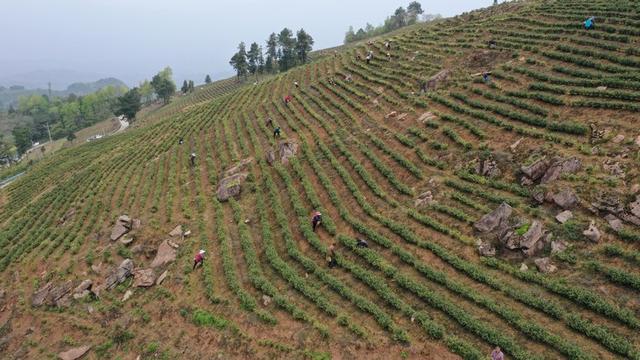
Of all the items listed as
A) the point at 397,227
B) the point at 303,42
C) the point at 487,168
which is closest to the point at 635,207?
the point at 487,168

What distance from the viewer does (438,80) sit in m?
39.1

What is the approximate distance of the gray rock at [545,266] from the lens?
18.9m

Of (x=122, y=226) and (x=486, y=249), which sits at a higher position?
(x=122, y=226)

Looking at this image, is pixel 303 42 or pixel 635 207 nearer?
pixel 635 207

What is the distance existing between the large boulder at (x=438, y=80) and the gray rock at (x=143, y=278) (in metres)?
30.3

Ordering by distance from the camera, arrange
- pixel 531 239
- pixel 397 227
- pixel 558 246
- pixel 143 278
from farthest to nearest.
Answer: pixel 143 278 < pixel 397 227 < pixel 531 239 < pixel 558 246

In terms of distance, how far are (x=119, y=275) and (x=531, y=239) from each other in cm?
2639

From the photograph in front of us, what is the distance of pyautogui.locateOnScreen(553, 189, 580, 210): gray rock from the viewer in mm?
21203

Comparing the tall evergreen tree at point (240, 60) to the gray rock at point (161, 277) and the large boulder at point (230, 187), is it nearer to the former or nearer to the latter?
the large boulder at point (230, 187)

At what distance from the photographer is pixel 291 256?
24.8 m

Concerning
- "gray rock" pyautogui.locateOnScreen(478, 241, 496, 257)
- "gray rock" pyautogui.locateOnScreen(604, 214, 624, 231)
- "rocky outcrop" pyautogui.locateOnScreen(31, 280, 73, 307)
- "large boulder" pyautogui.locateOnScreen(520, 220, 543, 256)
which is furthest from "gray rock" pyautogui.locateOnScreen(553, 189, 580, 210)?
"rocky outcrop" pyautogui.locateOnScreen(31, 280, 73, 307)

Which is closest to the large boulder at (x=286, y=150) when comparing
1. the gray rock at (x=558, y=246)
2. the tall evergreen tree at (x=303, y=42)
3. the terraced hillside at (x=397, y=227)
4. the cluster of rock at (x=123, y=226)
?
the terraced hillside at (x=397, y=227)

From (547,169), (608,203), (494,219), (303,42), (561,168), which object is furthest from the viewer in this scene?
(303,42)

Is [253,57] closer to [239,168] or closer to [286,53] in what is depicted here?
[286,53]
